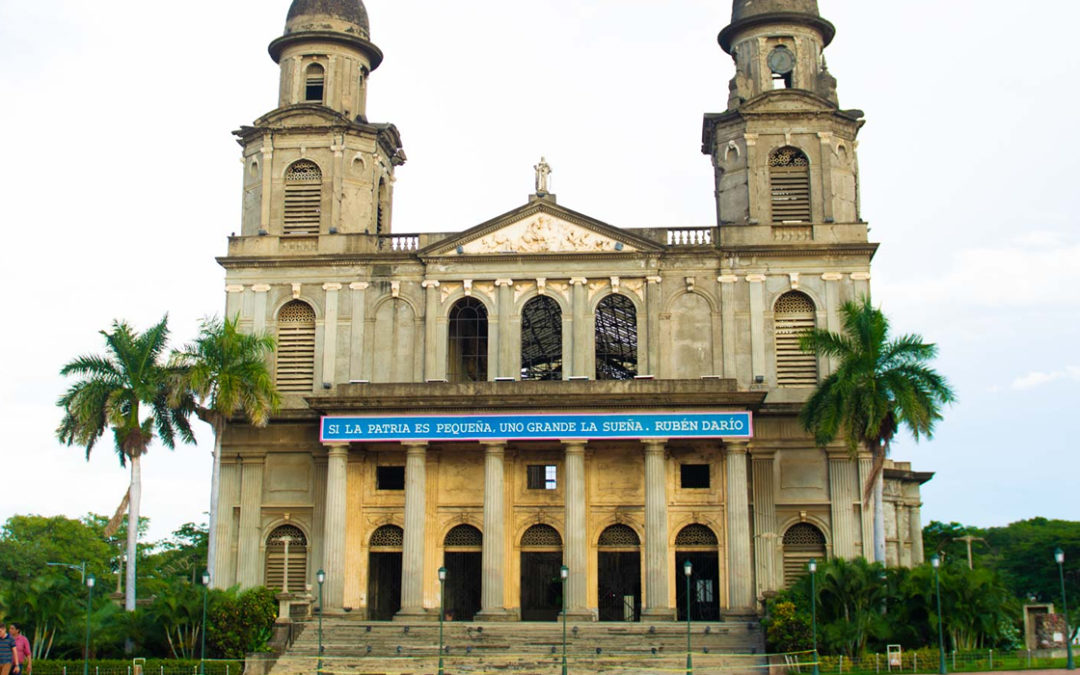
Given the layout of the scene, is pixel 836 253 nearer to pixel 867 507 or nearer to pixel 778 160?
pixel 778 160

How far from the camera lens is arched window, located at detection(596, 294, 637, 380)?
45875mm

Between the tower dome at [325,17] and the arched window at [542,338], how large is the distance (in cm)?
1321

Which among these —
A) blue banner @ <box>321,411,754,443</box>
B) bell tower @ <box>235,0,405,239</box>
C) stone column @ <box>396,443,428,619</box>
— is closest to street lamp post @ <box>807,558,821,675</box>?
blue banner @ <box>321,411,754,443</box>

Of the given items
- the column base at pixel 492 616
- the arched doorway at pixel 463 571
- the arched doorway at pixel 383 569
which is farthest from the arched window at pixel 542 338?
the column base at pixel 492 616

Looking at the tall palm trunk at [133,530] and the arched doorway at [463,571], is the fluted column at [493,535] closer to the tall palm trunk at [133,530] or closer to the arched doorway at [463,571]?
the arched doorway at [463,571]

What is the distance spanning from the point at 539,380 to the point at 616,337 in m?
7.99

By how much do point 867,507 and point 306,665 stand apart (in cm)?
1908

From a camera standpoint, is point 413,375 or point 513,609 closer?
point 513,609

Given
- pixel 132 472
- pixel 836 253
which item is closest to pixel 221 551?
pixel 132 472

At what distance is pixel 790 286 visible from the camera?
145 ft

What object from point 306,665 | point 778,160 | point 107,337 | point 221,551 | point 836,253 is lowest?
point 306,665

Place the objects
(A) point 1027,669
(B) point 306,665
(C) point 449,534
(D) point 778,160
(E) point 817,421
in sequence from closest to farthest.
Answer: (A) point 1027,669 → (B) point 306,665 → (E) point 817,421 → (C) point 449,534 → (D) point 778,160

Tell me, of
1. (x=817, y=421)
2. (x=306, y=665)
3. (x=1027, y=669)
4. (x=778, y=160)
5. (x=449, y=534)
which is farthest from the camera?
(x=778, y=160)

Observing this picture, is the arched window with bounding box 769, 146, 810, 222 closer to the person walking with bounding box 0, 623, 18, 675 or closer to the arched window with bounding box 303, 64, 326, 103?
the arched window with bounding box 303, 64, 326, 103
